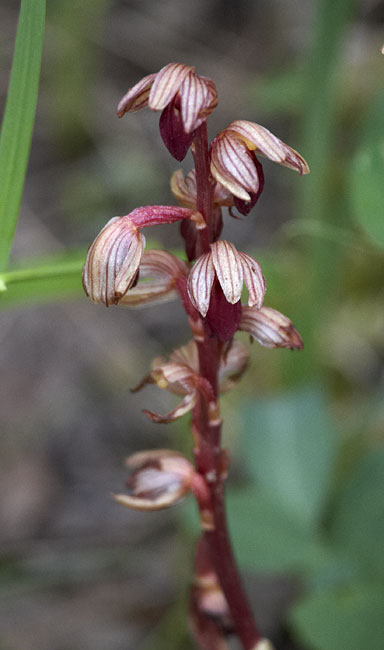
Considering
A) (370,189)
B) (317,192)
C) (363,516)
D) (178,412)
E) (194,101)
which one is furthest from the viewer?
(317,192)

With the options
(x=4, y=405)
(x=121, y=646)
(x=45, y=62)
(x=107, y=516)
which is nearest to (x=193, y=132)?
(x=121, y=646)

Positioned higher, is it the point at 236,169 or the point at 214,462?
the point at 236,169

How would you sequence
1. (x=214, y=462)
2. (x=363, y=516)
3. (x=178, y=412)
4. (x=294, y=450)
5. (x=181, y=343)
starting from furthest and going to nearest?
(x=181, y=343), (x=294, y=450), (x=363, y=516), (x=214, y=462), (x=178, y=412)

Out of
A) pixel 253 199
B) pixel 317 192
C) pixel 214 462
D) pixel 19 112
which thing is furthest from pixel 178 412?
pixel 317 192

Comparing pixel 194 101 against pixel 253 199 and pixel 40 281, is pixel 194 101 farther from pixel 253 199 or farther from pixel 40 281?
pixel 40 281

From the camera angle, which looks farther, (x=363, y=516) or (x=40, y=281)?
(x=363, y=516)

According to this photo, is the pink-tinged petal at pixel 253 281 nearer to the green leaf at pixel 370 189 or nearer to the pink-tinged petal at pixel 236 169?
the pink-tinged petal at pixel 236 169
